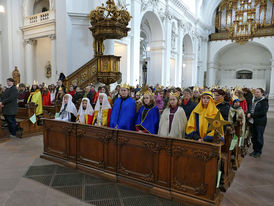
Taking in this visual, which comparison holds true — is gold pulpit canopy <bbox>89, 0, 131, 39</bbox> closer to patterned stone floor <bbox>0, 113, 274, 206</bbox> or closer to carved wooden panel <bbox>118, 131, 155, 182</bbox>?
patterned stone floor <bbox>0, 113, 274, 206</bbox>

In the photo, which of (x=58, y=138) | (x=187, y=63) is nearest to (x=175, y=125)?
(x=58, y=138)

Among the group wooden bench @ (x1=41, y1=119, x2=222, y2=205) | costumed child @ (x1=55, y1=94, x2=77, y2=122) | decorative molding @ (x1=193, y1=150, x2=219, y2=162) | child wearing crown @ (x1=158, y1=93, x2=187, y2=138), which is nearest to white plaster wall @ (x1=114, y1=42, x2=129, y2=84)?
costumed child @ (x1=55, y1=94, x2=77, y2=122)

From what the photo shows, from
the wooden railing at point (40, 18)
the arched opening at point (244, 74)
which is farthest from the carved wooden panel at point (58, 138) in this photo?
the arched opening at point (244, 74)

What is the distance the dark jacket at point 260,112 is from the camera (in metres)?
4.91

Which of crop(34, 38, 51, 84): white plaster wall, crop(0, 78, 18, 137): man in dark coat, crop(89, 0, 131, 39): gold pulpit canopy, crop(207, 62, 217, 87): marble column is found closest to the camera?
crop(0, 78, 18, 137): man in dark coat

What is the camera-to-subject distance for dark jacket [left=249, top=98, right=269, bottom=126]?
16.1 ft

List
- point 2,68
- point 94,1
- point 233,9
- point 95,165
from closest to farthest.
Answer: point 95,165 → point 94,1 → point 2,68 → point 233,9

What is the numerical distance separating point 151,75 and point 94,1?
8218 millimetres

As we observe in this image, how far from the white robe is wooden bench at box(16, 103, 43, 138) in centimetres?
478

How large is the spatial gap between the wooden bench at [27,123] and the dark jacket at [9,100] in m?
0.46

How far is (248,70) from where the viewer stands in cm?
2858

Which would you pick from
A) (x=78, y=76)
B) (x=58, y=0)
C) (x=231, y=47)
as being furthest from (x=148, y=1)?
(x=231, y=47)

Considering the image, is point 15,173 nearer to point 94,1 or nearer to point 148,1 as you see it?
point 94,1

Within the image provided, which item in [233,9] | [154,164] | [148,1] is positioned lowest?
[154,164]
